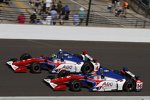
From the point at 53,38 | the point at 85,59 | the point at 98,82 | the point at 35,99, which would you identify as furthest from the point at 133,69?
the point at 35,99

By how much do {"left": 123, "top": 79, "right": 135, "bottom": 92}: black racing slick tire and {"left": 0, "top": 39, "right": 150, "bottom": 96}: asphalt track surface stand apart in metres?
0.15

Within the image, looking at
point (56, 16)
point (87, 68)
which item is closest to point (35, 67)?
point (87, 68)

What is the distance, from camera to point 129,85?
42.8 feet

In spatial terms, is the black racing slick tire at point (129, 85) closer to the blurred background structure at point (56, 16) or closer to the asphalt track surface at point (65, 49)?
the asphalt track surface at point (65, 49)

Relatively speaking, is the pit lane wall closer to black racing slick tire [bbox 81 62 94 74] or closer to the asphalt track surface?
the asphalt track surface

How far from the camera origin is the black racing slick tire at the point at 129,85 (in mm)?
13023

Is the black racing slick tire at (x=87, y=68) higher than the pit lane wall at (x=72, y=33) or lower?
lower

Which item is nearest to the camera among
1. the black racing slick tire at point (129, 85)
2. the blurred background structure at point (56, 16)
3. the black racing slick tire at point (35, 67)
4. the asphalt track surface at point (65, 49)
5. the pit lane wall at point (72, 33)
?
the asphalt track surface at point (65, 49)

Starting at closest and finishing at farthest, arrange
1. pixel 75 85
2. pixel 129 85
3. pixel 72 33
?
1. pixel 75 85
2. pixel 129 85
3. pixel 72 33

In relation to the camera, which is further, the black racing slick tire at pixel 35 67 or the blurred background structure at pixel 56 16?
the blurred background structure at pixel 56 16

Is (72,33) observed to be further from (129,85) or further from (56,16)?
(129,85)

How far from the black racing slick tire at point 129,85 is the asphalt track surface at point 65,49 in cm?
15

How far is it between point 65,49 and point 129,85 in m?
4.42

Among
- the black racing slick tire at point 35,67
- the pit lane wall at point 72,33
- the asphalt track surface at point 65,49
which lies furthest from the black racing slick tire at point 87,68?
the pit lane wall at point 72,33
